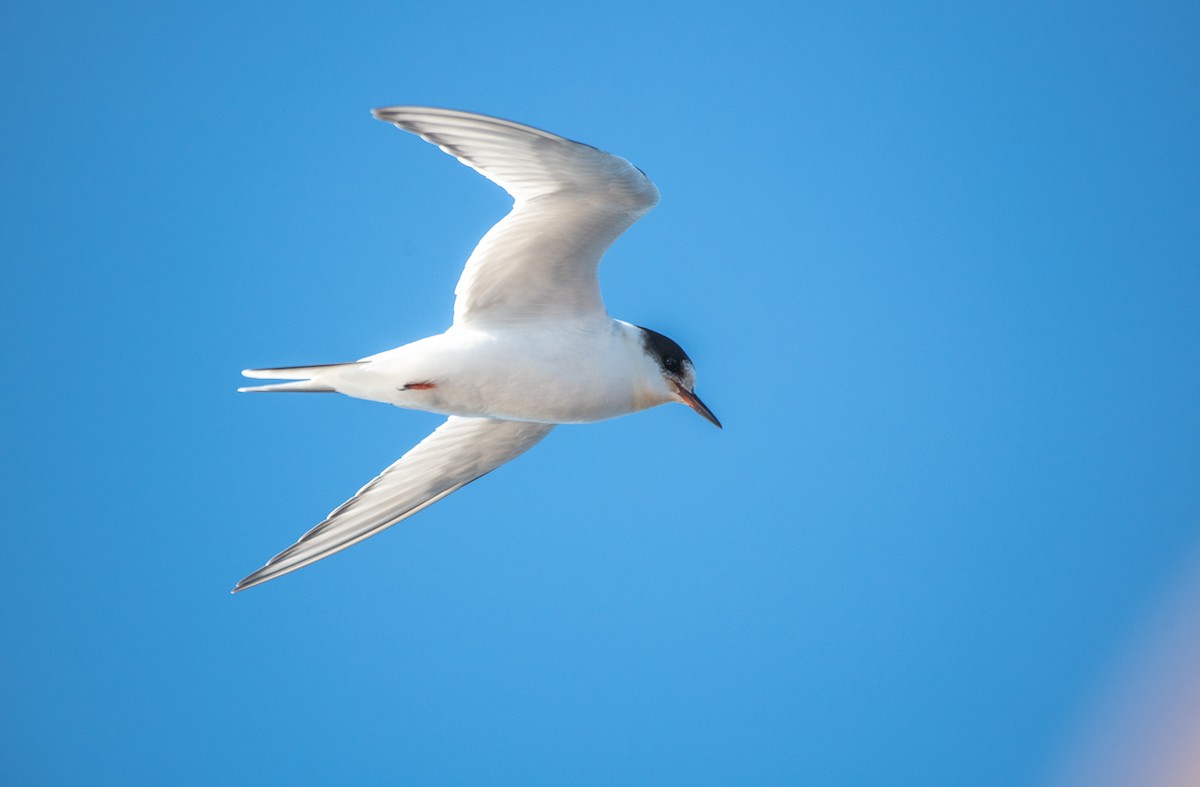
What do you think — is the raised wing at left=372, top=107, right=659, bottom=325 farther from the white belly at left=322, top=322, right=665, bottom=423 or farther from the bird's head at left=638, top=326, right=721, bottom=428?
the bird's head at left=638, top=326, right=721, bottom=428

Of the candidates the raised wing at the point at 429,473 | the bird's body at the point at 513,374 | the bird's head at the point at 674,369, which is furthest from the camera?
the raised wing at the point at 429,473

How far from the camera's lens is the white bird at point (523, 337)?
4.02m

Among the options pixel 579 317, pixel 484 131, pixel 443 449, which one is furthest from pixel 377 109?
pixel 443 449

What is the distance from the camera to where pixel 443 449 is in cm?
493

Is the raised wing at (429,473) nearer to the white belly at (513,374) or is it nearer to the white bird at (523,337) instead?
the white bird at (523,337)

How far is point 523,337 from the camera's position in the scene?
438 cm

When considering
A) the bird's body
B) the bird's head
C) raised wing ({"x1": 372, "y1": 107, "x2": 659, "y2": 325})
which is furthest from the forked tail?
the bird's head

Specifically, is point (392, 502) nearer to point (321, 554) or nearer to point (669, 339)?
point (321, 554)

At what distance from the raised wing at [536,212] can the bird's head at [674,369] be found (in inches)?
7.7

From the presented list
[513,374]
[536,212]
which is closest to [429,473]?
[513,374]

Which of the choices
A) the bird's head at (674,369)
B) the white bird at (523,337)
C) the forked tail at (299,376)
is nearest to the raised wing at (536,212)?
the white bird at (523,337)

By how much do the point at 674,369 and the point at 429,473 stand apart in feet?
3.13

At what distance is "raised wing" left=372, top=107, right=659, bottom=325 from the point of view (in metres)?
3.94

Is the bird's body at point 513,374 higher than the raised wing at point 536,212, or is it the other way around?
the raised wing at point 536,212
